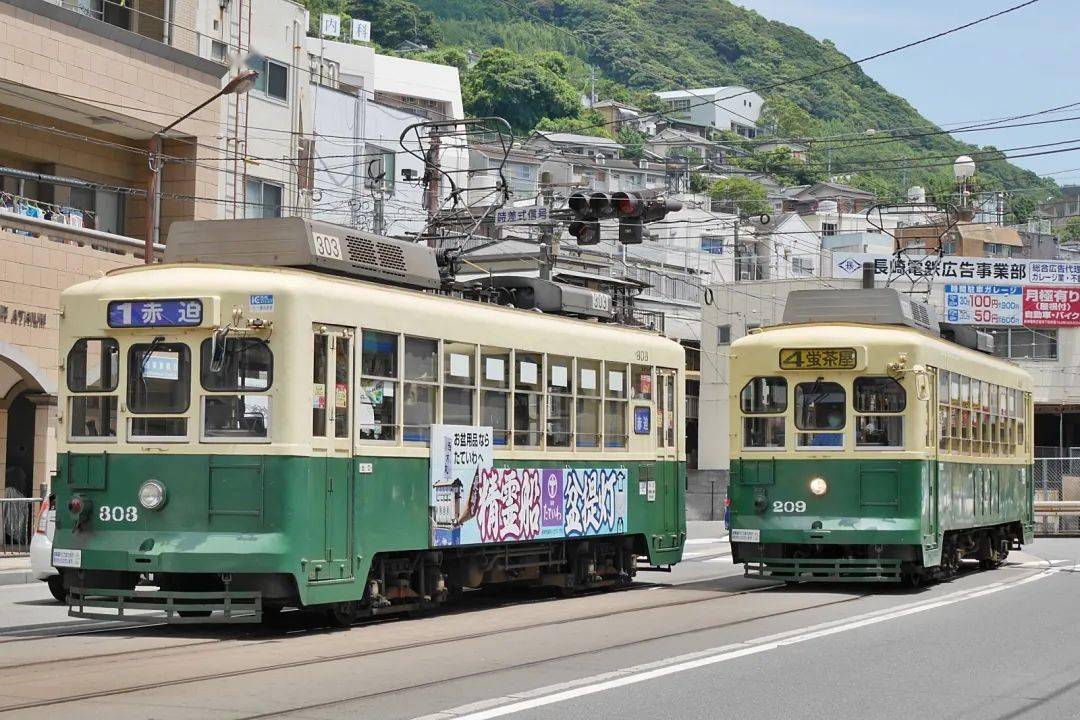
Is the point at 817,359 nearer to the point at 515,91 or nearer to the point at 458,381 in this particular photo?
the point at 458,381

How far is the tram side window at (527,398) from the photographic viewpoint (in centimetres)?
1623

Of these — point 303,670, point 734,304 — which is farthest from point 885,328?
point 734,304

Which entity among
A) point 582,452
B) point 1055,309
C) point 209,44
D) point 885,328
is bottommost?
point 582,452

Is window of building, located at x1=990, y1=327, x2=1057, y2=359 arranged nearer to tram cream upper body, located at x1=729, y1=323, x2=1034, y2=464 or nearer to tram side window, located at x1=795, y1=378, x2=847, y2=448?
tram cream upper body, located at x1=729, y1=323, x2=1034, y2=464

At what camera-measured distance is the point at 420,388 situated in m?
14.6

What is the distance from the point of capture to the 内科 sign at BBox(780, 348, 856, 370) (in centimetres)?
1909

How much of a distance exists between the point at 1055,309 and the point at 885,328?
1543 inches

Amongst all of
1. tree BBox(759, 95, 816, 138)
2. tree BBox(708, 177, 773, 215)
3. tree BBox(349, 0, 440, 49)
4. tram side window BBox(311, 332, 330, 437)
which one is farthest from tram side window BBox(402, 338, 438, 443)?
tree BBox(759, 95, 816, 138)

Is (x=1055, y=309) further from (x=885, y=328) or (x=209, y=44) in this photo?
(x=885, y=328)

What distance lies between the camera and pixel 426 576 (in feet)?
49.8

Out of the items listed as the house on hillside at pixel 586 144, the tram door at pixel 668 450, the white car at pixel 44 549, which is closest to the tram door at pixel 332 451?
the white car at pixel 44 549

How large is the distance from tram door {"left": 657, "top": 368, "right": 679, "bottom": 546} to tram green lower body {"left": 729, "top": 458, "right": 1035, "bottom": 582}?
0.72m

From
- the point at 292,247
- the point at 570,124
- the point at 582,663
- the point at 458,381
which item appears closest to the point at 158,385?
the point at 292,247

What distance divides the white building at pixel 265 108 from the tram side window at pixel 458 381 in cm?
2048
